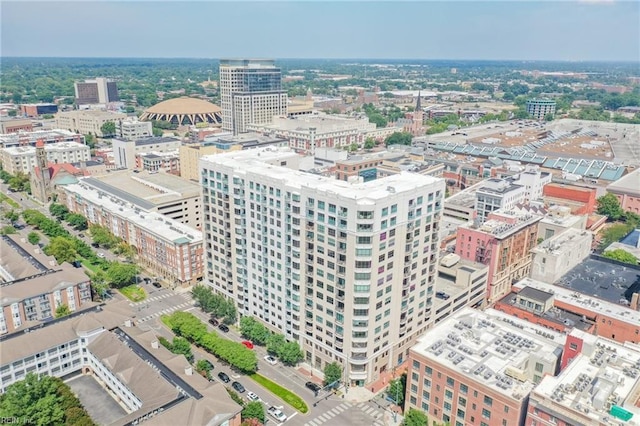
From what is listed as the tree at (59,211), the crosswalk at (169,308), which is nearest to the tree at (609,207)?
the crosswalk at (169,308)

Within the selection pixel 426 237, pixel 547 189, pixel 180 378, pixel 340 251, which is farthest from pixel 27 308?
pixel 547 189

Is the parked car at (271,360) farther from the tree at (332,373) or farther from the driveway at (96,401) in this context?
the driveway at (96,401)

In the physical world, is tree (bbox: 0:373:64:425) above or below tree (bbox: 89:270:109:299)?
above

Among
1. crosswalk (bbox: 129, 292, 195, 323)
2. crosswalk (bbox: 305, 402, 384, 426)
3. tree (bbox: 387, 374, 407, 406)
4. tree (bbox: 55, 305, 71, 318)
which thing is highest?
tree (bbox: 55, 305, 71, 318)

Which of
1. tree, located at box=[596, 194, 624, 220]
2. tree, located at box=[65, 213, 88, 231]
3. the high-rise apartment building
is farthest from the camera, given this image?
tree, located at box=[596, 194, 624, 220]

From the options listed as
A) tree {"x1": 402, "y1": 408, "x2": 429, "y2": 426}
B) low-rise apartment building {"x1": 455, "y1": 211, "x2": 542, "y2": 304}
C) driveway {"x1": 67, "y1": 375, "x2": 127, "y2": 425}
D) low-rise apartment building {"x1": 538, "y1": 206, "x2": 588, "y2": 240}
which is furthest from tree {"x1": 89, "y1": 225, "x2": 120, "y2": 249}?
low-rise apartment building {"x1": 538, "y1": 206, "x2": 588, "y2": 240}

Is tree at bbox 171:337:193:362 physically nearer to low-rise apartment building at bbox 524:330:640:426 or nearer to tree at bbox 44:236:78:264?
tree at bbox 44:236:78:264
